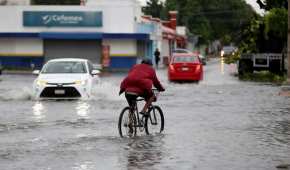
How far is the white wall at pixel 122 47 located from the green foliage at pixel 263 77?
16.3 meters

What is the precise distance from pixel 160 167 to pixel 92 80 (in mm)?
15998

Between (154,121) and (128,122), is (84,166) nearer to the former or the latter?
(128,122)

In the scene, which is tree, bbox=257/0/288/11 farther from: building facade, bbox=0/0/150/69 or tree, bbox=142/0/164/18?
tree, bbox=142/0/164/18

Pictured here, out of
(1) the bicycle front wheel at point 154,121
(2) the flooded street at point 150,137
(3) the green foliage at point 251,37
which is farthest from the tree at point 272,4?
(1) the bicycle front wheel at point 154,121

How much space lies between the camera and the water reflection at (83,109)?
2120cm

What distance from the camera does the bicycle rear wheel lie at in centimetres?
1591

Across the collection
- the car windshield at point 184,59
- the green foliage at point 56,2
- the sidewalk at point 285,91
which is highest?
the green foliage at point 56,2

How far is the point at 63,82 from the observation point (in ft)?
86.4

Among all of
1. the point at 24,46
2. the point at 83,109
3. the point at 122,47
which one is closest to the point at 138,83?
the point at 83,109

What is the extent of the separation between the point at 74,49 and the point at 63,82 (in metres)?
38.0

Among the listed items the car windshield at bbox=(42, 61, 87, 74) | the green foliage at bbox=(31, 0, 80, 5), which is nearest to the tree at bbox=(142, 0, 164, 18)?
the green foliage at bbox=(31, 0, 80, 5)

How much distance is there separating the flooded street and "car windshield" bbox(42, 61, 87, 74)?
4.31ft

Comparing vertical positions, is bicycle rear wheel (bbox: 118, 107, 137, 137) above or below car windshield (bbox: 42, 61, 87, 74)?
below

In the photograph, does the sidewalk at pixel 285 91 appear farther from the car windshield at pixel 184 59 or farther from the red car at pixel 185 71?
the car windshield at pixel 184 59
